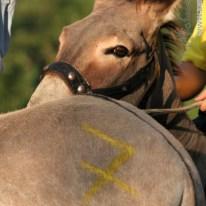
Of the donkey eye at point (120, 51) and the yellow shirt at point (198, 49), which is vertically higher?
the donkey eye at point (120, 51)

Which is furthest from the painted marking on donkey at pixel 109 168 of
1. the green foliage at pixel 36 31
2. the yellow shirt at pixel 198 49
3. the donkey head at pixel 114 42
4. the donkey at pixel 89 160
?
the green foliage at pixel 36 31

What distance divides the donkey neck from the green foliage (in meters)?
13.7

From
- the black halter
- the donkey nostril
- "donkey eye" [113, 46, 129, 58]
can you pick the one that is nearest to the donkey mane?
the black halter

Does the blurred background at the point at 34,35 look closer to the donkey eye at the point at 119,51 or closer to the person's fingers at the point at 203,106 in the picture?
the donkey eye at the point at 119,51

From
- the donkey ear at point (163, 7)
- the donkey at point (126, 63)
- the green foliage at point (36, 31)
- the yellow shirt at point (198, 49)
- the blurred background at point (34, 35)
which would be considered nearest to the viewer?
the donkey at point (126, 63)

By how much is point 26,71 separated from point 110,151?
15426 millimetres

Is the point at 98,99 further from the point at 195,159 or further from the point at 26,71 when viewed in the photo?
the point at 26,71

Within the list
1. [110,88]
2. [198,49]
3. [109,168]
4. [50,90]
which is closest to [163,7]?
[198,49]

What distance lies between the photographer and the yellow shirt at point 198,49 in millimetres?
4172

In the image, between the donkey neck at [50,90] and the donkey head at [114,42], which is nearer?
the donkey neck at [50,90]

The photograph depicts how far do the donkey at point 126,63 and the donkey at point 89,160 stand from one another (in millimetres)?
1041

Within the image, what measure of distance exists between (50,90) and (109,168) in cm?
121

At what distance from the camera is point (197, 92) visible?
14.0 ft

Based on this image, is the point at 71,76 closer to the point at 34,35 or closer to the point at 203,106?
the point at 203,106
